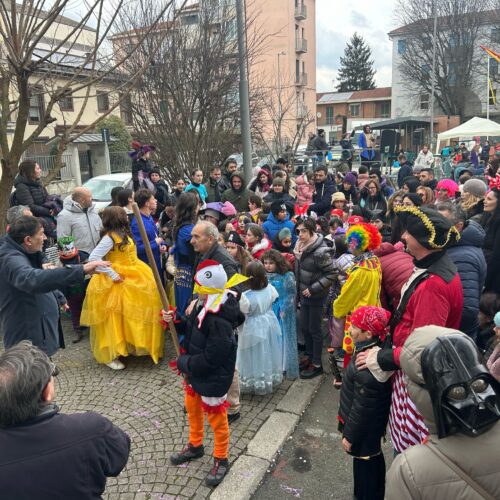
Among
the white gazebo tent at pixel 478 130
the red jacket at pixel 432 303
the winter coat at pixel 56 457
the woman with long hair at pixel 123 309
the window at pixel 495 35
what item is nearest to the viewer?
the winter coat at pixel 56 457


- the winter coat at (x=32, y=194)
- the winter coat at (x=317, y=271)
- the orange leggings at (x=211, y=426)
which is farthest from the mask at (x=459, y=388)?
the winter coat at (x=32, y=194)

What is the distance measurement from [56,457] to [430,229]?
91.0 inches

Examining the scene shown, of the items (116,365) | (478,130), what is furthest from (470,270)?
(478,130)

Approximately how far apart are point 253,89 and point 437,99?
125 ft

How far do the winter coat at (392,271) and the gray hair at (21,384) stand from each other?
2886 mm

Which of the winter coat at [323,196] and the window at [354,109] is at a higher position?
the window at [354,109]

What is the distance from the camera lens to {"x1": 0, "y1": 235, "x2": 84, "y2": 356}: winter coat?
3.54 meters

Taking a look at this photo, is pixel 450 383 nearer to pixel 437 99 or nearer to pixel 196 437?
pixel 196 437

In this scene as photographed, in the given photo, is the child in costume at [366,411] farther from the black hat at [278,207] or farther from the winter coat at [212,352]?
the black hat at [278,207]

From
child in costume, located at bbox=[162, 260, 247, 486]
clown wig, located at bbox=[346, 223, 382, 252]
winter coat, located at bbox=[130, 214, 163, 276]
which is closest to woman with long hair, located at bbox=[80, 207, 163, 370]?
winter coat, located at bbox=[130, 214, 163, 276]

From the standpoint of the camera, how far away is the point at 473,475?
1.52 m

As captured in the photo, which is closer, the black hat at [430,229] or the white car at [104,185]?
the black hat at [430,229]

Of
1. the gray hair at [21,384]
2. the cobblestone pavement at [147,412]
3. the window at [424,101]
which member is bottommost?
the cobblestone pavement at [147,412]

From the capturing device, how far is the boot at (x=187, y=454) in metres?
3.64
